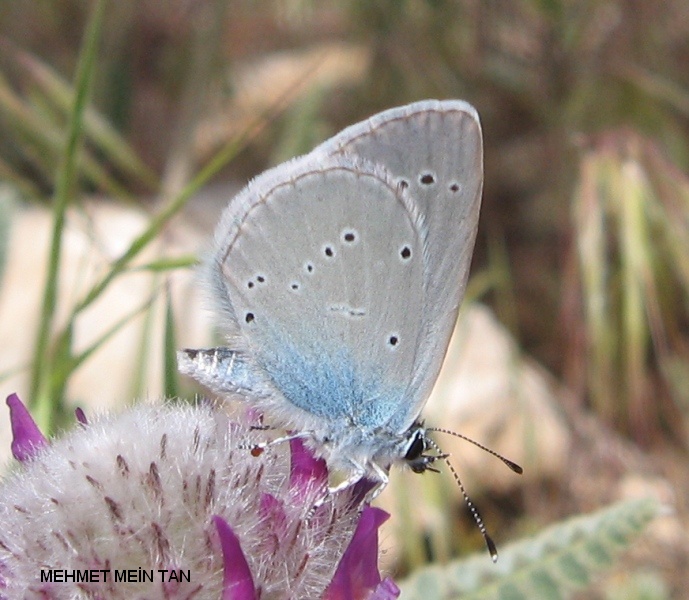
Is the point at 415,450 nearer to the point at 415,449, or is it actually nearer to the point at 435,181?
the point at 415,449

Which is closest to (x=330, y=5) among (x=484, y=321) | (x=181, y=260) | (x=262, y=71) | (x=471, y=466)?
(x=262, y=71)

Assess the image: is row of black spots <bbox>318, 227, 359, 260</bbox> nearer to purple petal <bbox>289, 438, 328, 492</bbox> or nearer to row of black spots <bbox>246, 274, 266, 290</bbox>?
row of black spots <bbox>246, 274, 266, 290</bbox>

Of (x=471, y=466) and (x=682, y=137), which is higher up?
(x=682, y=137)

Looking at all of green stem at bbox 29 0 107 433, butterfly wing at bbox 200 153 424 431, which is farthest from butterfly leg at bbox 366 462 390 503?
green stem at bbox 29 0 107 433

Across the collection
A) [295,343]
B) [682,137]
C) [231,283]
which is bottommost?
[295,343]

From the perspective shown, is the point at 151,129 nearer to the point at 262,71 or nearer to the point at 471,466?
the point at 262,71

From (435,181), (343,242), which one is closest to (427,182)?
(435,181)

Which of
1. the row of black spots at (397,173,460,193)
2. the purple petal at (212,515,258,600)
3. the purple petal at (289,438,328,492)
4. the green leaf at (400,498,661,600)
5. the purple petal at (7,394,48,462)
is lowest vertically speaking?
the green leaf at (400,498,661,600)
